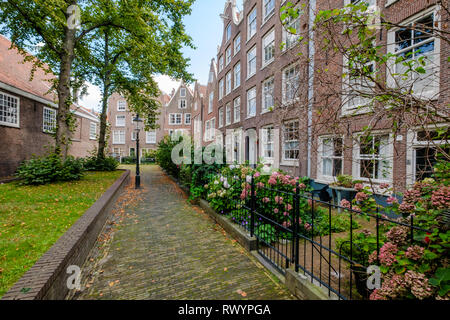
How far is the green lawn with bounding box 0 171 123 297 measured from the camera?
9.62ft

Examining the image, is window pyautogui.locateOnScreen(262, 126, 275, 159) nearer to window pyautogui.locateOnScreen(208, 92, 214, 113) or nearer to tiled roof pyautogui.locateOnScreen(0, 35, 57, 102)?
window pyautogui.locateOnScreen(208, 92, 214, 113)

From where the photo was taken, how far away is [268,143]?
44.0 feet

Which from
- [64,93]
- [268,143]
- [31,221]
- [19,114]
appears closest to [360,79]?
[31,221]

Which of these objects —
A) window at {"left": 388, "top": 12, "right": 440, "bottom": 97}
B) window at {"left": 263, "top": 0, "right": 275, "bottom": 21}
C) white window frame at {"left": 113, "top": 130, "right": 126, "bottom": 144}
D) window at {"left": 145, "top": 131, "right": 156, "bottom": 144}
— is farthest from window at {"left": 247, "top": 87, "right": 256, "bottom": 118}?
white window frame at {"left": 113, "top": 130, "right": 126, "bottom": 144}

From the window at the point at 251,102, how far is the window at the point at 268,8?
4458mm

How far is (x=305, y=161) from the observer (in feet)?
33.0

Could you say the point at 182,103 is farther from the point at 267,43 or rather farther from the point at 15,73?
the point at 267,43

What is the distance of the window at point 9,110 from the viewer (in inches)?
459

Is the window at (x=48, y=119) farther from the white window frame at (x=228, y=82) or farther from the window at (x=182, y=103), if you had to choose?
the window at (x=182, y=103)

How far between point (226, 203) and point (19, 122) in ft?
49.0

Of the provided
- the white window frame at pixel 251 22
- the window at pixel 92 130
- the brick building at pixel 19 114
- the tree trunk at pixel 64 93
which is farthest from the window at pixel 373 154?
the window at pixel 92 130
